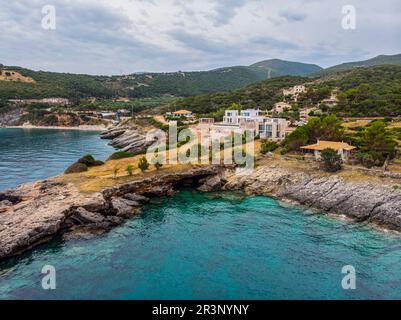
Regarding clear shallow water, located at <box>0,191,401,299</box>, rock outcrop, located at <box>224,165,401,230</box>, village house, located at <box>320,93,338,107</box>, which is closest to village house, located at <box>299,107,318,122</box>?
village house, located at <box>320,93,338,107</box>

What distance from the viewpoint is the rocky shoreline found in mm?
26484

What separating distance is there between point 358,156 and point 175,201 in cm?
2227

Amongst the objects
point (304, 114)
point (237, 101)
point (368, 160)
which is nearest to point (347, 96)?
point (304, 114)

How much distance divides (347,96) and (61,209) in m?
71.7

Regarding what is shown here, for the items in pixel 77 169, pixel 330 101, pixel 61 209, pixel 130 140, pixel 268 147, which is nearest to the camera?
pixel 61 209

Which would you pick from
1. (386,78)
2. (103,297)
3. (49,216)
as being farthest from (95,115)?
(103,297)

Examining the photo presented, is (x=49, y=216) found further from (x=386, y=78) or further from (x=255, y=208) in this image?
(x=386, y=78)

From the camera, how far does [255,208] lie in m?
33.8

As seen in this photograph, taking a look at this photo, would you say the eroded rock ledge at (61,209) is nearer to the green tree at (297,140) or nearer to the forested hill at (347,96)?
the green tree at (297,140)

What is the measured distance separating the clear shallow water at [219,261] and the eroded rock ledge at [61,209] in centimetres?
133

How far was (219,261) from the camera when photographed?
23125mm

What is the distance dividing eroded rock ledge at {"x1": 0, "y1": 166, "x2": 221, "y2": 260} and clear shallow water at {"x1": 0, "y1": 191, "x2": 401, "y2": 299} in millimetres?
1326

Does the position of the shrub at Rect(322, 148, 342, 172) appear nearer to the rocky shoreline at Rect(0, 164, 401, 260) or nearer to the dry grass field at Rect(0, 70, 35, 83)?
the rocky shoreline at Rect(0, 164, 401, 260)

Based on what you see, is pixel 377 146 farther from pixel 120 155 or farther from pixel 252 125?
pixel 120 155
